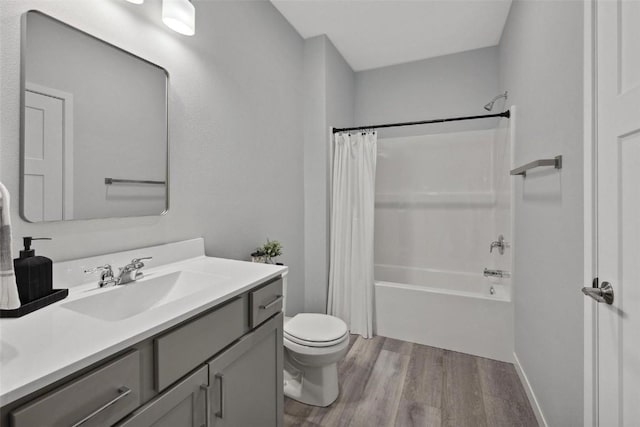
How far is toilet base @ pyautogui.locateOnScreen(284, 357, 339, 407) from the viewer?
1761mm

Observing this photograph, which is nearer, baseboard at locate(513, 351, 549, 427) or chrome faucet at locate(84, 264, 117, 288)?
chrome faucet at locate(84, 264, 117, 288)

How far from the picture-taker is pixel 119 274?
1.16 m

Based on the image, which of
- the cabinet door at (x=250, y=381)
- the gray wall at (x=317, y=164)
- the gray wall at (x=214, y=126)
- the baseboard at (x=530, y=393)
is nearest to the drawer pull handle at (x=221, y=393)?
the cabinet door at (x=250, y=381)

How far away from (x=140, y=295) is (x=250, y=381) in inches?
21.1

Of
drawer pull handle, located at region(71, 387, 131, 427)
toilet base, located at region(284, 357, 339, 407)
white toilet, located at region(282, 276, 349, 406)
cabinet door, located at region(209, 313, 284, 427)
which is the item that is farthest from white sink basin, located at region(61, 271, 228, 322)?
toilet base, located at region(284, 357, 339, 407)

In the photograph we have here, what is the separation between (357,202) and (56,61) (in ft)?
6.97

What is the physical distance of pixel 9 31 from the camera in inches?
36.9

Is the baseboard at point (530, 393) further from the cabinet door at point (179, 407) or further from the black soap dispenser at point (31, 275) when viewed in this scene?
the black soap dispenser at point (31, 275)

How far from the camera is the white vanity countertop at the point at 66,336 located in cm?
56

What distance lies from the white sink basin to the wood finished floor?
99 centimetres

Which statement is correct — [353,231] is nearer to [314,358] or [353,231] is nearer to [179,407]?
[314,358]

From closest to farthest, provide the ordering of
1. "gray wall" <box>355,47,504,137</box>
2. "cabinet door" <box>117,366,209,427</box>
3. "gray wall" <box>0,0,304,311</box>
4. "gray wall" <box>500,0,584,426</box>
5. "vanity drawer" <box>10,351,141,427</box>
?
"vanity drawer" <box>10,351,141,427</box>
"cabinet door" <box>117,366,209,427</box>
"gray wall" <box>0,0,304,311</box>
"gray wall" <box>500,0,584,426</box>
"gray wall" <box>355,47,504,137</box>
